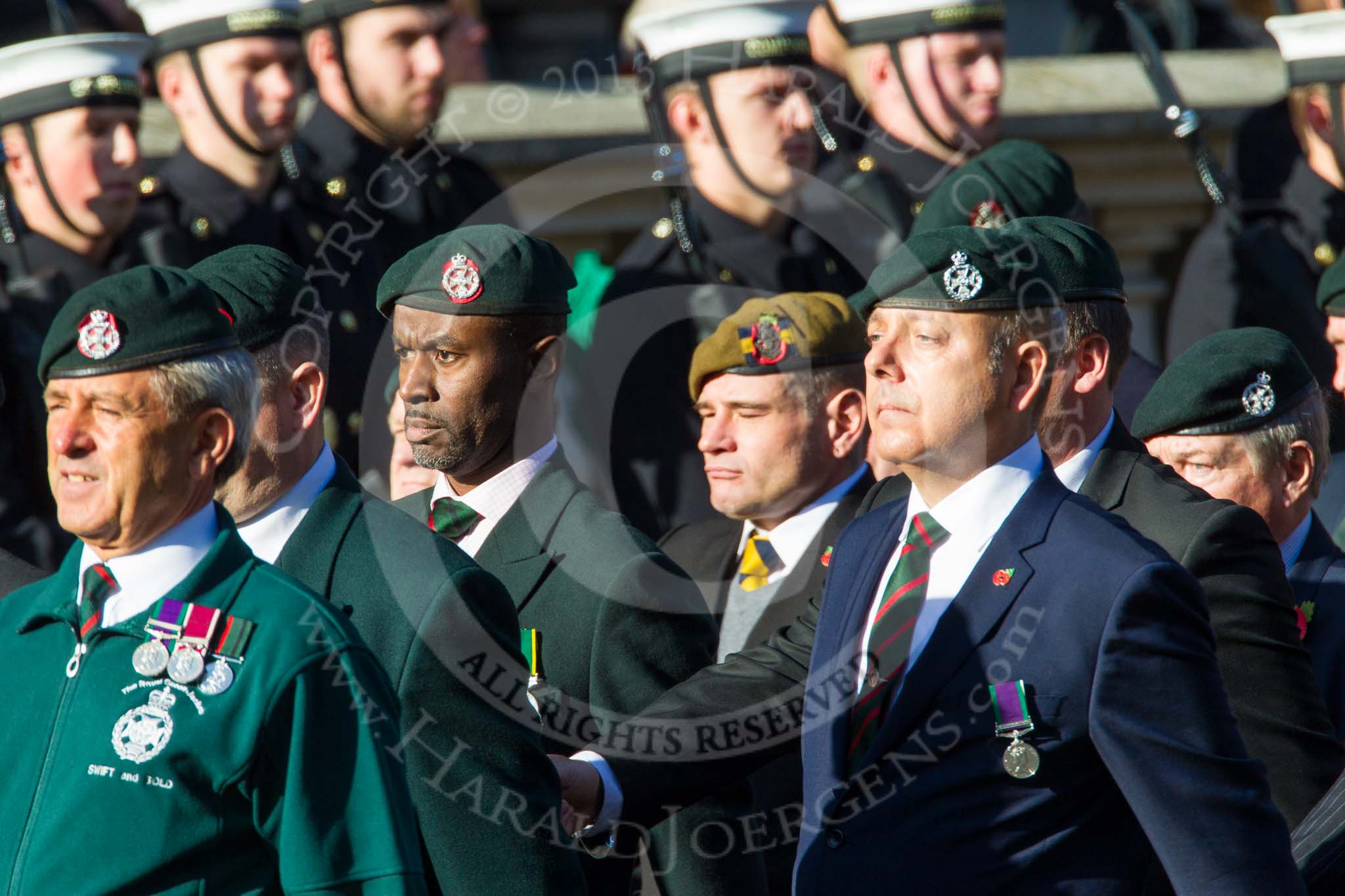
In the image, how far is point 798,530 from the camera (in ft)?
17.7

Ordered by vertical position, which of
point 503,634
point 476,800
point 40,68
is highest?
point 40,68

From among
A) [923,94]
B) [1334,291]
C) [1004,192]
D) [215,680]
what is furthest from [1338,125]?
[215,680]

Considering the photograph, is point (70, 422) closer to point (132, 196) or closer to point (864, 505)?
point (864, 505)

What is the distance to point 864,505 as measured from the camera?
16.4 ft

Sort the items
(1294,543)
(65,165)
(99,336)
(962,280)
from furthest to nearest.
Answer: (65,165) → (1294,543) → (962,280) → (99,336)

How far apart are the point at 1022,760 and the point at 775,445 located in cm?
210

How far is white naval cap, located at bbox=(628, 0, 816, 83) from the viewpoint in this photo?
272 inches

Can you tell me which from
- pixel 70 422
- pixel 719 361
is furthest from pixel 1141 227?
pixel 70 422

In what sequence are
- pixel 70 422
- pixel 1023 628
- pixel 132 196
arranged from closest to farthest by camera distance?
1. pixel 70 422
2. pixel 1023 628
3. pixel 132 196

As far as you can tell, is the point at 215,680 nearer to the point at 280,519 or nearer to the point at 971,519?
the point at 280,519

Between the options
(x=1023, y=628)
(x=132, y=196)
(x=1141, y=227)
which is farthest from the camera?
(x=1141, y=227)

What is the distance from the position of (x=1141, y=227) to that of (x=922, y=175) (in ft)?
6.13

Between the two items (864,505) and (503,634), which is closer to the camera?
(503,634)

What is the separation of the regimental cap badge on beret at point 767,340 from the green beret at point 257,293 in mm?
1390
